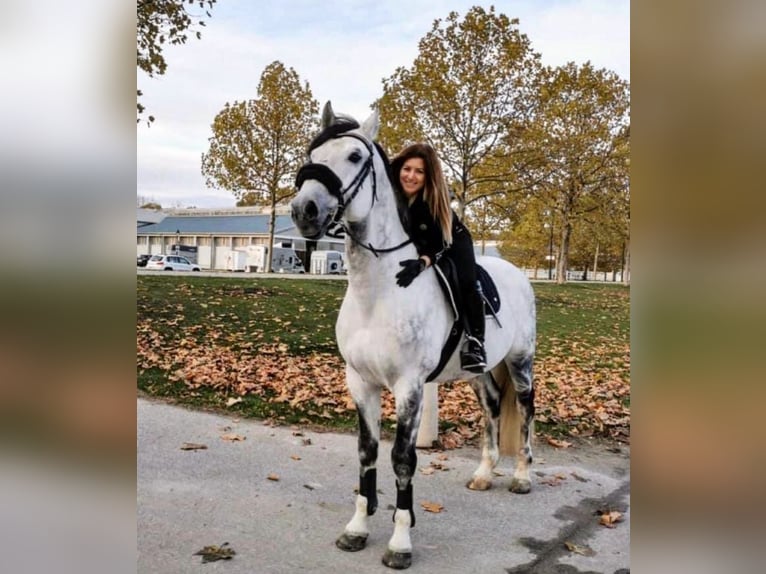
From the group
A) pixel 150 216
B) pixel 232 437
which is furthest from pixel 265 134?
pixel 150 216

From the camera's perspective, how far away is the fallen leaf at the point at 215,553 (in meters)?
3.23

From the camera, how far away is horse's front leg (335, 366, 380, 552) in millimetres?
3461

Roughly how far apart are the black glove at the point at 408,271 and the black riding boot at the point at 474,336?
47cm

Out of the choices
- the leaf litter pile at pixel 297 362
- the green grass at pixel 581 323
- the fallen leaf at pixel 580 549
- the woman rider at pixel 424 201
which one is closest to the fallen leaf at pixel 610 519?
the fallen leaf at pixel 580 549

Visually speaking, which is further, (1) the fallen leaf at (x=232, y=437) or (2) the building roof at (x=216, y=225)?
(2) the building roof at (x=216, y=225)

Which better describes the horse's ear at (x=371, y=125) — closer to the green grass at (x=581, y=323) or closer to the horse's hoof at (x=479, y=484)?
the horse's hoof at (x=479, y=484)

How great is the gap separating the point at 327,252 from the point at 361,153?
33.7m

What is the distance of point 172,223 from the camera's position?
134 feet

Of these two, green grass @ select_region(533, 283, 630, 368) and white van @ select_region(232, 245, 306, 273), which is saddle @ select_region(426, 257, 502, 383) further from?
white van @ select_region(232, 245, 306, 273)

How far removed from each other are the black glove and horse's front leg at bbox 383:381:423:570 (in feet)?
1.93

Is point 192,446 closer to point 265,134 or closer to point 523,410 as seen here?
point 523,410

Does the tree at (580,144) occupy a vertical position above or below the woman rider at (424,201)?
above
